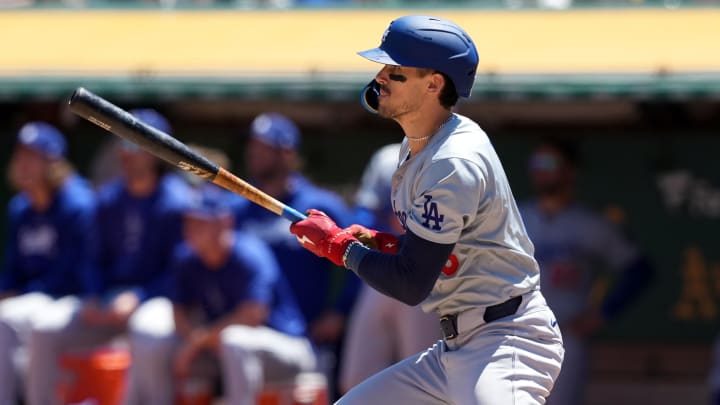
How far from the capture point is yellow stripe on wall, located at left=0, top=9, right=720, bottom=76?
6.43m

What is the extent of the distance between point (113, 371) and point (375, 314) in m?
1.55

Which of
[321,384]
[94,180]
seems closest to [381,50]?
[321,384]

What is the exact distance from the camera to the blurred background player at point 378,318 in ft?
17.8

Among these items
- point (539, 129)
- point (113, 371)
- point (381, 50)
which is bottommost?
point (113, 371)

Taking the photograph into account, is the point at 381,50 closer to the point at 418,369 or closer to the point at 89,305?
the point at 418,369

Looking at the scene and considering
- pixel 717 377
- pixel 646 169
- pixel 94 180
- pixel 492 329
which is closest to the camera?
pixel 492 329

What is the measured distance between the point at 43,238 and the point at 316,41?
1656mm

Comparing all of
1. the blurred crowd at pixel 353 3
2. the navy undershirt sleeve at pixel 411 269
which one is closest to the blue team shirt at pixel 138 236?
the blurred crowd at pixel 353 3

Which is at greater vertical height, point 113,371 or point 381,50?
point 381,50

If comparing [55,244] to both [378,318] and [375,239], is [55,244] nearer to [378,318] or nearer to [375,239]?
[378,318]

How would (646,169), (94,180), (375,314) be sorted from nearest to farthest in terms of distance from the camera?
1. (375,314)
2. (646,169)
3. (94,180)

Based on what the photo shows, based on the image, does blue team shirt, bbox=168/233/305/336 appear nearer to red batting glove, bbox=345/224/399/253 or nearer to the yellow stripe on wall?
the yellow stripe on wall

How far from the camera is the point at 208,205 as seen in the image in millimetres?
6023

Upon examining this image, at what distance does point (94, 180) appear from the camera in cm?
753
